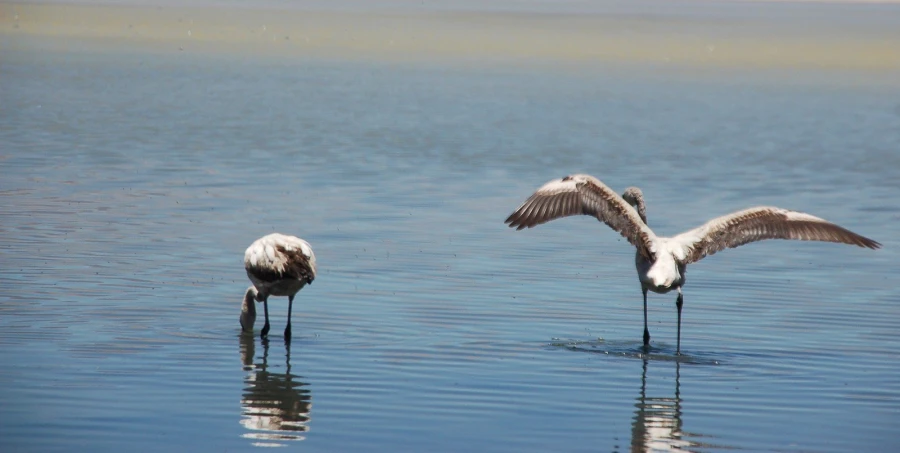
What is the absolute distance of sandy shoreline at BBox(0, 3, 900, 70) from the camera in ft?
185

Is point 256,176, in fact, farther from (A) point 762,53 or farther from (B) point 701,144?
(A) point 762,53

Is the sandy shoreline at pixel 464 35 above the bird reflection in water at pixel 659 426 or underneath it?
above

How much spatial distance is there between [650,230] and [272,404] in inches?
155

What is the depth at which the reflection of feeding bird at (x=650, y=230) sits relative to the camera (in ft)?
38.7

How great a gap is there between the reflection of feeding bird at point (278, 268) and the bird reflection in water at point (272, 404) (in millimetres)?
885

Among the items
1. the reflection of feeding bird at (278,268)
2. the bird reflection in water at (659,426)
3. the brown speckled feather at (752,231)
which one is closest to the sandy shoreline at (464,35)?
the reflection of feeding bird at (278,268)

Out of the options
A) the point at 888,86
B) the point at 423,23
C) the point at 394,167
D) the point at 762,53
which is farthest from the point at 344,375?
the point at 423,23

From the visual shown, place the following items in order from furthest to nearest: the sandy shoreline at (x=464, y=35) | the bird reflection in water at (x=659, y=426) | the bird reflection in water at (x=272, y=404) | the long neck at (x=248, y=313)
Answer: the sandy shoreline at (x=464, y=35) → the long neck at (x=248, y=313) → the bird reflection in water at (x=659, y=426) → the bird reflection in water at (x=272, y=404)

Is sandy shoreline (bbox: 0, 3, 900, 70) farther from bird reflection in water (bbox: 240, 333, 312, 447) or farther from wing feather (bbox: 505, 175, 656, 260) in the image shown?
bird reflection in water (bbox: 240, 333, 312, 447)

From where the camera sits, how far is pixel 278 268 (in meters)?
11.6

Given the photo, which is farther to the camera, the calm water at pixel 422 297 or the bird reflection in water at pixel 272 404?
the calm water at pixel 422 297

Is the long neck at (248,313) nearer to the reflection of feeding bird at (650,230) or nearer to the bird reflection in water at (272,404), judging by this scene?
the bird reflection in water at (272,404)

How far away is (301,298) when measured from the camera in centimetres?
1298

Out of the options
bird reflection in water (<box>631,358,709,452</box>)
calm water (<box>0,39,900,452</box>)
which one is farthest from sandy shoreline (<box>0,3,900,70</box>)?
bird reflection in water (<box>631,358,709,452</box>)
